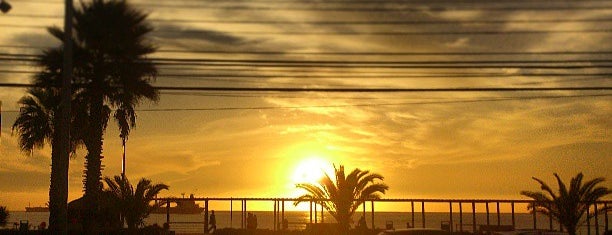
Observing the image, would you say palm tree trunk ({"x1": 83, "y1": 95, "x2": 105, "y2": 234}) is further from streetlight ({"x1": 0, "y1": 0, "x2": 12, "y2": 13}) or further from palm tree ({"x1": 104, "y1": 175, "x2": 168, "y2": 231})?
streetlight ({"x1": 0, "y1": 0, "x2": 12, "y2": 13})

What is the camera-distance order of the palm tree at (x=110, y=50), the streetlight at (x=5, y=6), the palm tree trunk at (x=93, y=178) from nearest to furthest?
the streetlight at (x=5, y=6) → the palm tree at (x=110, y=50) → the palm tree trunk at (x=93, y=178)

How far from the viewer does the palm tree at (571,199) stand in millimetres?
47375

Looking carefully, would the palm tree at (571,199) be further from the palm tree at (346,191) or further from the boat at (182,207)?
the boat at (182,207)

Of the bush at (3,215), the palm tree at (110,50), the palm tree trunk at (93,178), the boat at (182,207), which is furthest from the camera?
the boat at (182,207)

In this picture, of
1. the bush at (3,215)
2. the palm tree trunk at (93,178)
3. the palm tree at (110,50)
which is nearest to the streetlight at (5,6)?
the palm tree at (110,50)

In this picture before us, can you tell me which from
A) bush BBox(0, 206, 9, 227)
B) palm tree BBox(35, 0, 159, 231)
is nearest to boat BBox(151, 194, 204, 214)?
bush BBox(0, 206, 9, 227)

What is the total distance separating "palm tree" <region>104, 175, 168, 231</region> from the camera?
46156mm

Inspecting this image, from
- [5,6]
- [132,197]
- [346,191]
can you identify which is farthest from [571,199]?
[5,6]

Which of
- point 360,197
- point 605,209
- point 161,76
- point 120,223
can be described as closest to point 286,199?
point 360,197

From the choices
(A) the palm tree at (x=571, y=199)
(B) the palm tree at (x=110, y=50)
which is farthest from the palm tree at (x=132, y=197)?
(A) the palm tree at (x=571, y=199)

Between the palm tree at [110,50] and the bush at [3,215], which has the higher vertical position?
the palm tree at [110,50]

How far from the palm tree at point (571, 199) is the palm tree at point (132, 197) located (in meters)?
23.0

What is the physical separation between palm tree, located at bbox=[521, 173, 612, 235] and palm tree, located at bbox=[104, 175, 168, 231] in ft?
75.4

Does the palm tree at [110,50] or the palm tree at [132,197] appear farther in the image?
the palm tree at [132,197]
